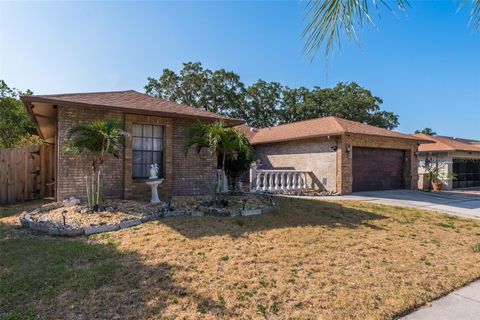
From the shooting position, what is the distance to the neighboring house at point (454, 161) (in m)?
18.6

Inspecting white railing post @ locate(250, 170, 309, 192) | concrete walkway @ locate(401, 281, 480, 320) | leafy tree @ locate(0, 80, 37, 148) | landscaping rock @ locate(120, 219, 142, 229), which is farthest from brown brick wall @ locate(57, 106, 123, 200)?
leafy tree @ locate(0, 80, 37, 148)

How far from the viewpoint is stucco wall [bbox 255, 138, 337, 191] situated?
13.5m

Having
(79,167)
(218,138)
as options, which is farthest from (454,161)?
(79,167)

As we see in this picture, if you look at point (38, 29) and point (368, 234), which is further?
point (38, 29)

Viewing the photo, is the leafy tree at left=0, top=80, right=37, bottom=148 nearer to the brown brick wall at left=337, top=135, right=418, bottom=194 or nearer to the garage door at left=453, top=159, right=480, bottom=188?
the brown brick wall at left=337, top=135, right=418, bottom=194

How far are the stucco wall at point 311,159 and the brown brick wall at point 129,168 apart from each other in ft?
20.7

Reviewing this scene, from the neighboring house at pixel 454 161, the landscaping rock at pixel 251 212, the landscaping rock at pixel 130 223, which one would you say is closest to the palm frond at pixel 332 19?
the landscaping rock at pixel 130 223

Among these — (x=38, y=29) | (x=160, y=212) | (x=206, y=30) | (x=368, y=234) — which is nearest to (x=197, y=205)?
(x=160, y=212)

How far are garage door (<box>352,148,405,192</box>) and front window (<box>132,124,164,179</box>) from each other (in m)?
9.52

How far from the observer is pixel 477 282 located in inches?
157

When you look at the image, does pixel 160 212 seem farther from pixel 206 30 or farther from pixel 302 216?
pixel 206 30

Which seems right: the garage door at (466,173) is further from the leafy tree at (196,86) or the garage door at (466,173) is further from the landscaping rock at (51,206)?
the landscaping rock at (51,206)

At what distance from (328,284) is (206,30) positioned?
7222 millimetres

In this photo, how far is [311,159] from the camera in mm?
14516
